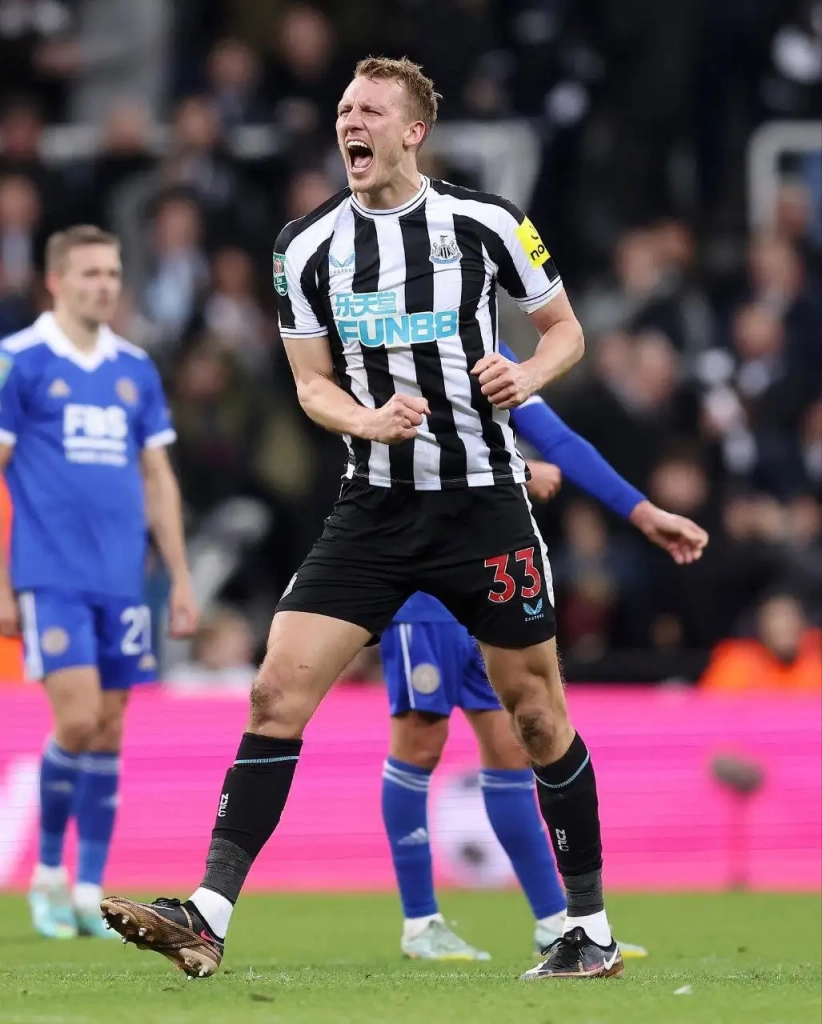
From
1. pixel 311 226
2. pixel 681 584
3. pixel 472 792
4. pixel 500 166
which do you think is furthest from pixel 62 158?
pixel 311 226

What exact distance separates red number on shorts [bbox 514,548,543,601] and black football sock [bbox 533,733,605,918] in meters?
0.45

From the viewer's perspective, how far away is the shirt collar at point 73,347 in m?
7.79

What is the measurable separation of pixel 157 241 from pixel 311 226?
23.9ft

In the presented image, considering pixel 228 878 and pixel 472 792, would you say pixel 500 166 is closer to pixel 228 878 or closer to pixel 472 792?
pixel 472 792

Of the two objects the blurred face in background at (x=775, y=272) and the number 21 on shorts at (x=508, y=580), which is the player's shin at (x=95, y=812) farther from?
the blurred face in background at (x=775, y=272)

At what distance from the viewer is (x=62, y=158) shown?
1311 cm

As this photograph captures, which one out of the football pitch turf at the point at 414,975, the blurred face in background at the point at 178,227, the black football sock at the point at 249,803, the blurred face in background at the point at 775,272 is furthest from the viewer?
the blurred face in background at the point at 775,272

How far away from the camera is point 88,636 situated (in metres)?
7.52

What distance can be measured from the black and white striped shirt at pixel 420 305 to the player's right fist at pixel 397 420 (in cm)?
24

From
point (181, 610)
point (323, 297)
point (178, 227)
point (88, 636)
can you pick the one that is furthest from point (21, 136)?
point (323, 297)

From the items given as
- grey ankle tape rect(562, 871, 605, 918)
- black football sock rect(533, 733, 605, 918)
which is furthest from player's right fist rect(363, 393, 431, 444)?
grey ankle tape rect(562, 871, 605, 918)

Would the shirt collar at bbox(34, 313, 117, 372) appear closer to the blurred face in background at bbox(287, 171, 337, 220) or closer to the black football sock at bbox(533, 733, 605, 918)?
the black football sock at bbox(533, 733, 605, 918)

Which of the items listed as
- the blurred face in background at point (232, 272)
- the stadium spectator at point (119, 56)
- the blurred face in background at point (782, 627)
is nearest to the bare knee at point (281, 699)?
the blurred face in background at point (782, 627)

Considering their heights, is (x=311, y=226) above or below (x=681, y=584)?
above
